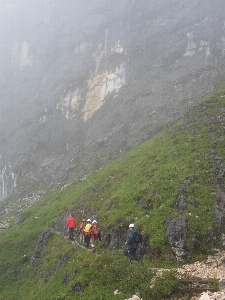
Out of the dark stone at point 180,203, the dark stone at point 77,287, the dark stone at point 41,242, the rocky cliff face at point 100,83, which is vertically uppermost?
the rocky cliff face at point 100,83

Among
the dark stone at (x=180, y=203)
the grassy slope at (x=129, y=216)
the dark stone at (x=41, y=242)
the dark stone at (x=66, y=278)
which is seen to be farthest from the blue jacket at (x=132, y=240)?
the dark stone at (x=41, y=242)

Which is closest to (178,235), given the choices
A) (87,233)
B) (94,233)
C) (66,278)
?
(94,233)

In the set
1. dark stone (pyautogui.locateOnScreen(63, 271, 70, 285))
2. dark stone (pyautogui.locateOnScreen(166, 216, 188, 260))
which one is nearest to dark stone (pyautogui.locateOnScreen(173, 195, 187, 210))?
dark stone (pyautogui.locateOnScreen(166, 216, 188, 260))

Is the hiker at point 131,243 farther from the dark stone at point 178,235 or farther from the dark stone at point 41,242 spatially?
the dark stone at point 41,242

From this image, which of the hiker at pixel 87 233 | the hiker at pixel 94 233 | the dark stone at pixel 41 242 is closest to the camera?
the hiker at pixel 94 233

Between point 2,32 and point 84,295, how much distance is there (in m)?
118

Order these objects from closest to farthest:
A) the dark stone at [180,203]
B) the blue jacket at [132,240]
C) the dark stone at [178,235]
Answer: the blue jacket at [132,240], the dark stone at [178,235], the dark stone at [180,203]

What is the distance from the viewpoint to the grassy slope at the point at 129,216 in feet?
53.3

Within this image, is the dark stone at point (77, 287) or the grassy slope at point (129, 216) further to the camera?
the dark stone at point (77, 287)

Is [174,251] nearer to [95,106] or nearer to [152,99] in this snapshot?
[152,99]

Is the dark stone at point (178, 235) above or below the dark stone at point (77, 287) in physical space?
above

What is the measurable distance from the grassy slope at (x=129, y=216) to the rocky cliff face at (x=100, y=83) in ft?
49.5

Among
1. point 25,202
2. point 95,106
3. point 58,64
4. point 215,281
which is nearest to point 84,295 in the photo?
point 215,281

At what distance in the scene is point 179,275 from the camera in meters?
14.4
